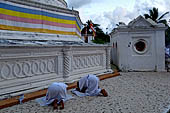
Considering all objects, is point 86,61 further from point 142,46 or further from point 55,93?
point 142,46

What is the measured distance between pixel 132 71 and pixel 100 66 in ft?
9.84

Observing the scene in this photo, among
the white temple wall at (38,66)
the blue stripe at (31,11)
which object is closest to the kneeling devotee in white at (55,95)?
the white temple wall at (38,66)

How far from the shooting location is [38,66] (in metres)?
5.10

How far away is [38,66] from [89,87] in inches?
78.1

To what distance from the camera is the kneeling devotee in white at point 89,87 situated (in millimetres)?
4871

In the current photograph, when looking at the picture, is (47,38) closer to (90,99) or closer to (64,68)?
(64,68)

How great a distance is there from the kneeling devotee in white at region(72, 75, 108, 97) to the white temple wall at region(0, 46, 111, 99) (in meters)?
1.07

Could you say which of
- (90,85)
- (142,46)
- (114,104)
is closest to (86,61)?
(90,85)

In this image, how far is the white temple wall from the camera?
429cm

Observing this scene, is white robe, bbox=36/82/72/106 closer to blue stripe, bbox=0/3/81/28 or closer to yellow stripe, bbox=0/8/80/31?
yellow stripe, bbox=0/8/80/31

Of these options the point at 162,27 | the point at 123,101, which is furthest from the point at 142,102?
the point at 162,27

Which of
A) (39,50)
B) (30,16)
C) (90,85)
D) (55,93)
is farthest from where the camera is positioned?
(30,16)

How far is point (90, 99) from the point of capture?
455cm

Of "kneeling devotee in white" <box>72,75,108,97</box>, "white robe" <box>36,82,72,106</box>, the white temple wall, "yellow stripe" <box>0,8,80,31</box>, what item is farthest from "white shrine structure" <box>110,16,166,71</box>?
"white robe" <box>36,82,72,106</box>
